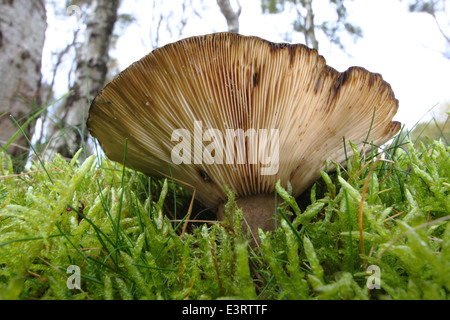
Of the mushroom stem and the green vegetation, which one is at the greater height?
the mushroom stem

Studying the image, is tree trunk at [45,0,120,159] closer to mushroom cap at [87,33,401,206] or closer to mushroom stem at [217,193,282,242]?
mushroom cap at [87,33,401,206]

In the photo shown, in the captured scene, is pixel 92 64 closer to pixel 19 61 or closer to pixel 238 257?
pixel 19 61

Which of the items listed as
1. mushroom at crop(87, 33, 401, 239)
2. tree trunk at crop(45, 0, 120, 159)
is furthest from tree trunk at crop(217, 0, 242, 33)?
mushroom at crop(87, 33, 401, 239)

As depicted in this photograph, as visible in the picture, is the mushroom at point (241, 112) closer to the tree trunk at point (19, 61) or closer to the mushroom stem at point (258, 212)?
the mushroom stem at point (258, 212)

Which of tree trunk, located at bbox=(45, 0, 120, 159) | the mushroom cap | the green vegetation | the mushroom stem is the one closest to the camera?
the green vegetation

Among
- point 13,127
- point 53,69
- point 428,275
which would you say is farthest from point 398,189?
point 53,69

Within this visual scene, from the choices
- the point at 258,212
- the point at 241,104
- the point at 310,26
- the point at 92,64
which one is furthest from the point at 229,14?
the point at 258,212

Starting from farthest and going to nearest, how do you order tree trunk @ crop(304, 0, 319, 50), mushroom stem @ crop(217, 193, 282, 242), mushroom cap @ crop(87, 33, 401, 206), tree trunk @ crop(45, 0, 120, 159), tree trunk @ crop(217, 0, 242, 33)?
tree trunk @ crop(304, 0, 319, 50) → tree trunk @ crop(217, 0, 242, 33) → tree trunk @ crop(45, 0, 120, 159) → mushroom stem @ crop(217, 193, 282, 242) → mushroom cap @ crop(87, 33, 401, 206)
